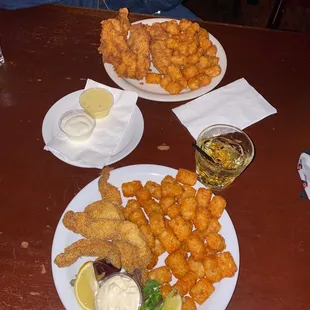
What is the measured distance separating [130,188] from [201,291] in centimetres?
45

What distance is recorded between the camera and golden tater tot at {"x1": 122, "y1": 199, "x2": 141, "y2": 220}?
4.84ft

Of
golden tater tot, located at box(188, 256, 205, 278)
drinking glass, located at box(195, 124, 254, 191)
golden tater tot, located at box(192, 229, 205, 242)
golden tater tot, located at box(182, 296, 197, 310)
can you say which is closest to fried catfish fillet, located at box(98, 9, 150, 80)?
drinking glass, located at box(195, 124, 254, 191)

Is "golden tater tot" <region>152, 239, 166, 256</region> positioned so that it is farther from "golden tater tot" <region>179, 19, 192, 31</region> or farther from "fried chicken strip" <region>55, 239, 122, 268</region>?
"golden tater tot" <region>179, 19, 192, 31</region>

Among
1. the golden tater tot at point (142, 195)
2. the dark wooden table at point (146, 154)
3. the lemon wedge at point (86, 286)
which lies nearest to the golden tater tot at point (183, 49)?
the dark wooden table at point (146, 154)

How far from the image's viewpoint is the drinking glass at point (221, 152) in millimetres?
1556

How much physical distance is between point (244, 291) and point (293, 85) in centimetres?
104

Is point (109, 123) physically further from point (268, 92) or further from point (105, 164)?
point (268, 92)

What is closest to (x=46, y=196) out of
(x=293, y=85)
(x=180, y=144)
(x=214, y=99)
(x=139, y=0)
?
(x=180, y=144)

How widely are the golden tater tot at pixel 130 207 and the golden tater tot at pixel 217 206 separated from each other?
0.88ft

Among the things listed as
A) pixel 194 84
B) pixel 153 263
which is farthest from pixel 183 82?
pixel 153 263

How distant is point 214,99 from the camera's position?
186 cm

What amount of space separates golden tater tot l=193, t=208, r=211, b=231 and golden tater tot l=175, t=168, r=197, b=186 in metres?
0.12

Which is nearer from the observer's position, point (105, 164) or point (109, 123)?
point (105, 164)

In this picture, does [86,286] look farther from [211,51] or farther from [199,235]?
[211,51]
